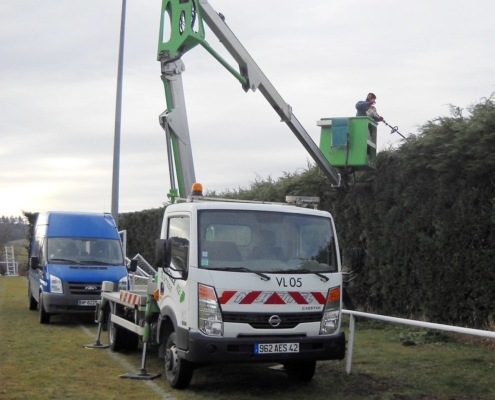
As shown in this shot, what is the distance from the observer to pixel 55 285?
50.8ft

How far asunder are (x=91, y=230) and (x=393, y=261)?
290 inches

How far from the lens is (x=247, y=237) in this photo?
843 cm

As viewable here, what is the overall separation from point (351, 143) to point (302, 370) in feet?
18.8

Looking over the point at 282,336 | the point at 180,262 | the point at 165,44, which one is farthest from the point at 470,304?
the point at 165,44

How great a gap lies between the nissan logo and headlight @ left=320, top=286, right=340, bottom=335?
590mm

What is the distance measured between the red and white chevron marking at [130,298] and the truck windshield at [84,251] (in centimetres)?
556

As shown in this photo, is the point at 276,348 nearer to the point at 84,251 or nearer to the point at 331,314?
the point at 331,314

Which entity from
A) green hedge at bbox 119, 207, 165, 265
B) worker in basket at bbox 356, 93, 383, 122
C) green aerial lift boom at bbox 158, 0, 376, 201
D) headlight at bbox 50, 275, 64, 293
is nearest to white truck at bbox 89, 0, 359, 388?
green aerial lift boom at bbox 158, 0, 376, 201

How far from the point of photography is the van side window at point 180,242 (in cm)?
841

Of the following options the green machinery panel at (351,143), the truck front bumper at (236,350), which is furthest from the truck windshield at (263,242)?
the green machinery panel at (351,143)

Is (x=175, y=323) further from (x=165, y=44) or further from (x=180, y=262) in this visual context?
(x=165, y=44)

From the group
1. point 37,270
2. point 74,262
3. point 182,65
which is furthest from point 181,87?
point 37,270

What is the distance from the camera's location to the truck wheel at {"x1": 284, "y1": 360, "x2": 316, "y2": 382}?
29.5 ft

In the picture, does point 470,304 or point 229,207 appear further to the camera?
point 470,304
